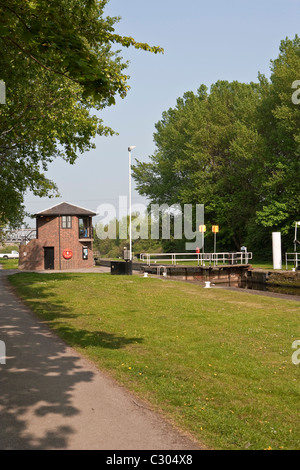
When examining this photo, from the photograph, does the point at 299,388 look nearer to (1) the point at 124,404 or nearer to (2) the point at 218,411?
(2) the point at 218,411

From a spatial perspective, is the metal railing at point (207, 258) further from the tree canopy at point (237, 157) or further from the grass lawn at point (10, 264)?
the grass lawn at point (10, 264)

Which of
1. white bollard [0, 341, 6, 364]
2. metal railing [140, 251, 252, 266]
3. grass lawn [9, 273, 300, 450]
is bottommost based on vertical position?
grass lawn [9, 273, 300, 450]

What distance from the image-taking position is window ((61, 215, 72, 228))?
47.8 meters

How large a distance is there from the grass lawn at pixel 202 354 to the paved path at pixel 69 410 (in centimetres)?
39

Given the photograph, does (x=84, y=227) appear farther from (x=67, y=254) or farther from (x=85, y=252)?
(x=67, y=254)

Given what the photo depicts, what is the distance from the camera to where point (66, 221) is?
4797 centimetres

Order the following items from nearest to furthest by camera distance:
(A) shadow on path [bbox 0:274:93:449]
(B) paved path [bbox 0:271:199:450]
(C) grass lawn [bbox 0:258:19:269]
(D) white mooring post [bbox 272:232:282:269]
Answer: (B) paved path [bbox 0:271:199:450] < (A) shadow on path [bbox 0:274:93:449] < (D) white mooring post [bbox 272:232:282:269] < (C) grass lawn [bbox 0:258:19:269]

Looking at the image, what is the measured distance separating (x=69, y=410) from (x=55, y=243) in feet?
139

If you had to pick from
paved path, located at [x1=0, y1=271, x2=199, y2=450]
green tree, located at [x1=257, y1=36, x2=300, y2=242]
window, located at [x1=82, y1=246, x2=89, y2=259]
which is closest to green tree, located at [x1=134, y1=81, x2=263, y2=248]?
green tree, located at [x1=257, y1=36, x2=300, y2=242]

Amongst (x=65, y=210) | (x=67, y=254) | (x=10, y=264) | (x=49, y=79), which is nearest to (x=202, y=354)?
(x=49, y=79)

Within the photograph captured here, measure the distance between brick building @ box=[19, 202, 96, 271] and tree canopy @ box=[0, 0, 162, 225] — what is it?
54.4ft

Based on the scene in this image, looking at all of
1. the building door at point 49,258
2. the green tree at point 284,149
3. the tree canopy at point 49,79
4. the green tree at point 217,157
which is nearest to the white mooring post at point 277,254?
the green tree at point 284,149

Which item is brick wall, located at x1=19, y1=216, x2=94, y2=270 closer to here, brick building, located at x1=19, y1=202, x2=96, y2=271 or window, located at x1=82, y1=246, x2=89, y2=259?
brick building, located at x1=19, y1=202, x2=96, y2=271
